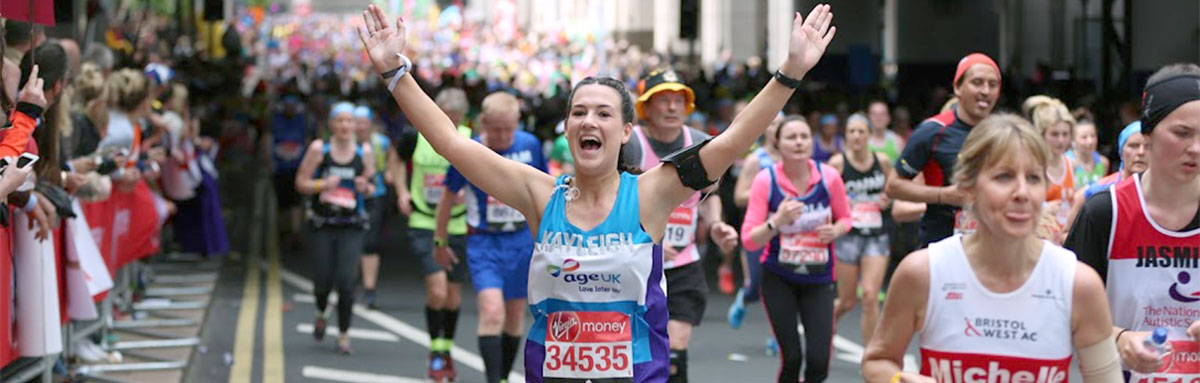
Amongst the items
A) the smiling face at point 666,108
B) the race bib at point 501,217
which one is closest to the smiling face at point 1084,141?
the race bib at point 501,217

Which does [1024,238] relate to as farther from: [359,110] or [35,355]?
[359,110]

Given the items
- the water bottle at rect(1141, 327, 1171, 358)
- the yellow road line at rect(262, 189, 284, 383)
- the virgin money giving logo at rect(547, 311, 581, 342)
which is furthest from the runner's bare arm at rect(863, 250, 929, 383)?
the yellow road line at rect(262, 189, 284, 383)

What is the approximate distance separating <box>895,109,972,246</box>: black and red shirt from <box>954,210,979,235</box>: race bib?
0.09 m

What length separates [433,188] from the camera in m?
12.4

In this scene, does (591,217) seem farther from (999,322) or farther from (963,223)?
(963,223)

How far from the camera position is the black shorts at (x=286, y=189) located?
21.0 metres

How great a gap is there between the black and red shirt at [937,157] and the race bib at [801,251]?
1.05 m

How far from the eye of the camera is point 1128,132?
25.8 feet

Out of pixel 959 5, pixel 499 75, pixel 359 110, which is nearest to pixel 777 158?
pixel 359 110

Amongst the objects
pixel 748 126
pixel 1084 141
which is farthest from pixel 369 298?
pixel 748 126

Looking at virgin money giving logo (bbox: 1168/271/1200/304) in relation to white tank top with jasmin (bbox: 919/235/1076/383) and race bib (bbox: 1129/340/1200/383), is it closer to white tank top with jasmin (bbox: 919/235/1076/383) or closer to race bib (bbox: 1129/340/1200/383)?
race bib (bbox: 1129/340/1200/383)

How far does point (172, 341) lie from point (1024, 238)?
9461 millimetres

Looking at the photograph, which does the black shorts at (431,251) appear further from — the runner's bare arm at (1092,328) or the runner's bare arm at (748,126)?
the runner's bare arm at (1092,328)

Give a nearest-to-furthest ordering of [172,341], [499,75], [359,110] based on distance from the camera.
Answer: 1. [172,341]
2. [359,110]
3. [499,75]
